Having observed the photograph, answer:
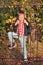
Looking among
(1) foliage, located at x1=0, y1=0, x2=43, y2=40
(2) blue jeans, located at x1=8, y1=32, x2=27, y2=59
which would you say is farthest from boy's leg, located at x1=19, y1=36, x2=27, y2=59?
(1) foliage, located at x1=0, y1=0, x2=43, y2=40

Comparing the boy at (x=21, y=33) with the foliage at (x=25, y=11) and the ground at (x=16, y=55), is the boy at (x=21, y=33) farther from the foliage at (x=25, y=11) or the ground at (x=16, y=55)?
the foliage at (x=25, y=11)

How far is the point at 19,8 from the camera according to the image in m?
6.28

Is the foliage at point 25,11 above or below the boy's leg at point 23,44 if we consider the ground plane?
above

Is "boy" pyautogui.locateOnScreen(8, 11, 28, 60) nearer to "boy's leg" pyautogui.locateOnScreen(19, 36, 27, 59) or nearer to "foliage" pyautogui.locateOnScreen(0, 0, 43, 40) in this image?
"boy's leg" pyautogui.locateOnScreen(19, 36, 27, 59)

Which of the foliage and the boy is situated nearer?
the boy

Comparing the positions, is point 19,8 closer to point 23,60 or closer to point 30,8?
point 30,8

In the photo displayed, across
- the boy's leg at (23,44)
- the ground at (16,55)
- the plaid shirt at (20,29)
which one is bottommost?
the ground at (16,55)

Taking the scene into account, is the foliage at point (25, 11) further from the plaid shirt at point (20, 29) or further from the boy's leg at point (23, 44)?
the boy's leg at point (23, 44)

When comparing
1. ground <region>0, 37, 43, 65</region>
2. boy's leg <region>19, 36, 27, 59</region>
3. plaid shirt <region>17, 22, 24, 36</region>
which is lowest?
ground <region>0, 37, 43, 65</region>

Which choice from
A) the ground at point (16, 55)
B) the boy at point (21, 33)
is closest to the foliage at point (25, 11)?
the boy at point (21, 33)

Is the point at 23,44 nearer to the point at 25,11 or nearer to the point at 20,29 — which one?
the point at 20,29

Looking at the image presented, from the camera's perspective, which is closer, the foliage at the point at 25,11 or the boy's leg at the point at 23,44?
the boy's leg at the point at 23,44

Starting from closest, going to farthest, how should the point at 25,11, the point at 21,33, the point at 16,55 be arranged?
the point at 21,33
the point at 16,55
the point at 25,11

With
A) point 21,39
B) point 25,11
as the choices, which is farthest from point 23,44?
point 25,11
